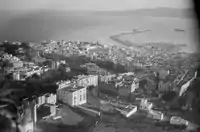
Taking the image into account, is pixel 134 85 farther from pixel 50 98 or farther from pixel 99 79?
pixel 50 98

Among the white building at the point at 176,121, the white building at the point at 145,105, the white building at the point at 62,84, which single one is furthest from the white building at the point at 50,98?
the white building at the point at 176,121

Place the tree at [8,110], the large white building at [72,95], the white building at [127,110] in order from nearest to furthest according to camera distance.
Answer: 1. the tree at [8,110]
2. the large white building at [72,95]
3. the white building at [127,110]

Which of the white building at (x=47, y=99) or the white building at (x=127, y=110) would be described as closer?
the white building at (x=47, y=99)

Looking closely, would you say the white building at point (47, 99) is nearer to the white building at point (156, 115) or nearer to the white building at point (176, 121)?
the white building at point (156, 115)

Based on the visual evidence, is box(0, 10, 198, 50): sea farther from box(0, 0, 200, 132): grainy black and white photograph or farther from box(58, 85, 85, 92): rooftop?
box(58, 85, 85, 92): rooftop

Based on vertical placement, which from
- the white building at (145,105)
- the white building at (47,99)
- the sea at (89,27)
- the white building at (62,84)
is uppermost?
the sea at (89,27)

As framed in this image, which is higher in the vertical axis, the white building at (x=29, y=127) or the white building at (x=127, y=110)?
the white building at (x=127, y=110)

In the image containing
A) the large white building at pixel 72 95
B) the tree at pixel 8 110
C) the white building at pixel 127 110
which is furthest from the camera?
the white building at pixel 127 110
